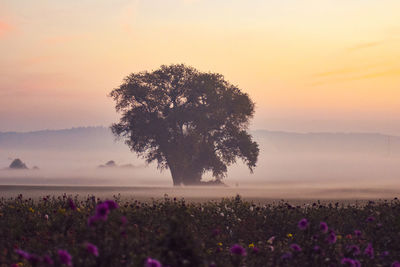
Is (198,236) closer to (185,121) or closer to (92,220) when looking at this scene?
(92,220)

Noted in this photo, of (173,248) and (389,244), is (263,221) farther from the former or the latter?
(173,248)

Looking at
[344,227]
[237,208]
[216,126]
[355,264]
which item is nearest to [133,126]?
[216,126]

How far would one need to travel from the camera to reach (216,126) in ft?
159

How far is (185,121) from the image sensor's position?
4716cm

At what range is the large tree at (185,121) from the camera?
46.9 metres

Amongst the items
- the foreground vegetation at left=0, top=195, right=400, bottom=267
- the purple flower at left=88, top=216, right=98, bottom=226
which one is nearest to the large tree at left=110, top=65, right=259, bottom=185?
the foreground vegetation at left=0, top=195, right=400, bottom=267

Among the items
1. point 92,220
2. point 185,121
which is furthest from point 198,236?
point 185,121

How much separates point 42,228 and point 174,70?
113ft

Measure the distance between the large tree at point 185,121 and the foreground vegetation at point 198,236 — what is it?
25716 millimetres

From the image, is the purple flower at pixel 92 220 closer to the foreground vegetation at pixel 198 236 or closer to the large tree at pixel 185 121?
the foreground vegetation at pixel 198 236

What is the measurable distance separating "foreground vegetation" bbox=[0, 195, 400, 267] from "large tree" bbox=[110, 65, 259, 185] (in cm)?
2572

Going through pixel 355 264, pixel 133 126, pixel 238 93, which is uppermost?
pixel 238 93

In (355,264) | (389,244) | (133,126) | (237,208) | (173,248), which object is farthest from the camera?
(133,126)

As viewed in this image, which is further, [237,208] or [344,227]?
[237,208]
